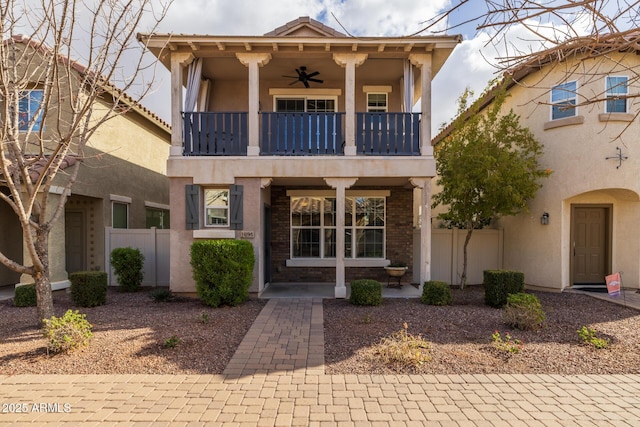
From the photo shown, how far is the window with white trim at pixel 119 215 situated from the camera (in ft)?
35.3

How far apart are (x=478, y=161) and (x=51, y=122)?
11.8 metres

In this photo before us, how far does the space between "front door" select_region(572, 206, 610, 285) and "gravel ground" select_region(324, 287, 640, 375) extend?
1622 millimetres

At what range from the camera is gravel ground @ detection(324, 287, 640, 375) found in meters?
4.39

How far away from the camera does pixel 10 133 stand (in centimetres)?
472

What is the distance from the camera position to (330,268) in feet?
33.4

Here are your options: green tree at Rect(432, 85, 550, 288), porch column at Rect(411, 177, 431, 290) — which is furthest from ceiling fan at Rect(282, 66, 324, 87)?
green tree at Rect(432, 85, 550, 288)

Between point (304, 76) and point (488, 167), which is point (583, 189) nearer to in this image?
point (488, 167)

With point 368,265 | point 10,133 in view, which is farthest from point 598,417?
point 10,133

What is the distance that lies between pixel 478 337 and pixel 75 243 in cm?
1128

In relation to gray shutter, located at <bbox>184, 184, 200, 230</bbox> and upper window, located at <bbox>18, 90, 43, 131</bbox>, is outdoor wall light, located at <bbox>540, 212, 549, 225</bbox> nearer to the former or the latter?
gray shutter, located at <bbox>184, 184, 200, 230</bbox>

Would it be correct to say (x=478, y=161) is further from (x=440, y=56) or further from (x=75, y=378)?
(x=75, y=378)

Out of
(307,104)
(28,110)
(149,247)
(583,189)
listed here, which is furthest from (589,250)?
(28,110)

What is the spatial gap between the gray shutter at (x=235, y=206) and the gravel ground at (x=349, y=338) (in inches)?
73.5

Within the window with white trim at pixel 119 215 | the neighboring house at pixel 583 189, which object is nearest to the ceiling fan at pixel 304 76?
the neighboring house at pixel 583 189
